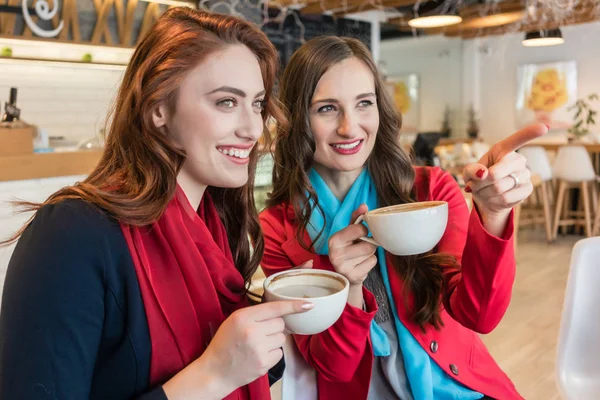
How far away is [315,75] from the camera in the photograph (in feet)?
4.68

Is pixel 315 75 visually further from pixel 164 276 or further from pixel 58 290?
pixel 58 290

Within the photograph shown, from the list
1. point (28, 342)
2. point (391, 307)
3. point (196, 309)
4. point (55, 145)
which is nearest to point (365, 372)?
point (391, 307)

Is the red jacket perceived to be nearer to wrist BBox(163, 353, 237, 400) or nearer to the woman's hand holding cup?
the woman's hand holding cup

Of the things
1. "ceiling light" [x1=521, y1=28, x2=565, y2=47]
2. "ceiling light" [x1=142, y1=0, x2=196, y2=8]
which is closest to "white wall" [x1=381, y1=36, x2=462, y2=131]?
"ceiling light" [x1=521, y1=28, x2=565, y2=47]

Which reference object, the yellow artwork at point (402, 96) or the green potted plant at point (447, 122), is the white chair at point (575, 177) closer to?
the green potted plant at point (447, 122)

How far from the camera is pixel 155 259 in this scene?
94 centimetres

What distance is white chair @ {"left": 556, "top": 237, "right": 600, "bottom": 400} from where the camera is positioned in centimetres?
148

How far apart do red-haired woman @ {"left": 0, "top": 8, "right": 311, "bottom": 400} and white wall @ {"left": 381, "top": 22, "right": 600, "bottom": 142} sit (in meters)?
8.79

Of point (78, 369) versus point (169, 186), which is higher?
point (169, 186)

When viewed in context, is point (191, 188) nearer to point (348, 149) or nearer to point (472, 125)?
point (348, 149)

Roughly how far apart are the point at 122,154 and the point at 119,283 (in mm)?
241

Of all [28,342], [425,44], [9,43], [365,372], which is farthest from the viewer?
[425,44]

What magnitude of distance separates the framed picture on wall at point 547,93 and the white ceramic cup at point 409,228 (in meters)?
8.58

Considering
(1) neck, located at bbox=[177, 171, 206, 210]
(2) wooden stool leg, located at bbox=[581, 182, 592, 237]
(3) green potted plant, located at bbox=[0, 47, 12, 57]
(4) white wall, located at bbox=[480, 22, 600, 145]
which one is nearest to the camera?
(1) neck, located at bbox=[177, 171, 206, 210]
